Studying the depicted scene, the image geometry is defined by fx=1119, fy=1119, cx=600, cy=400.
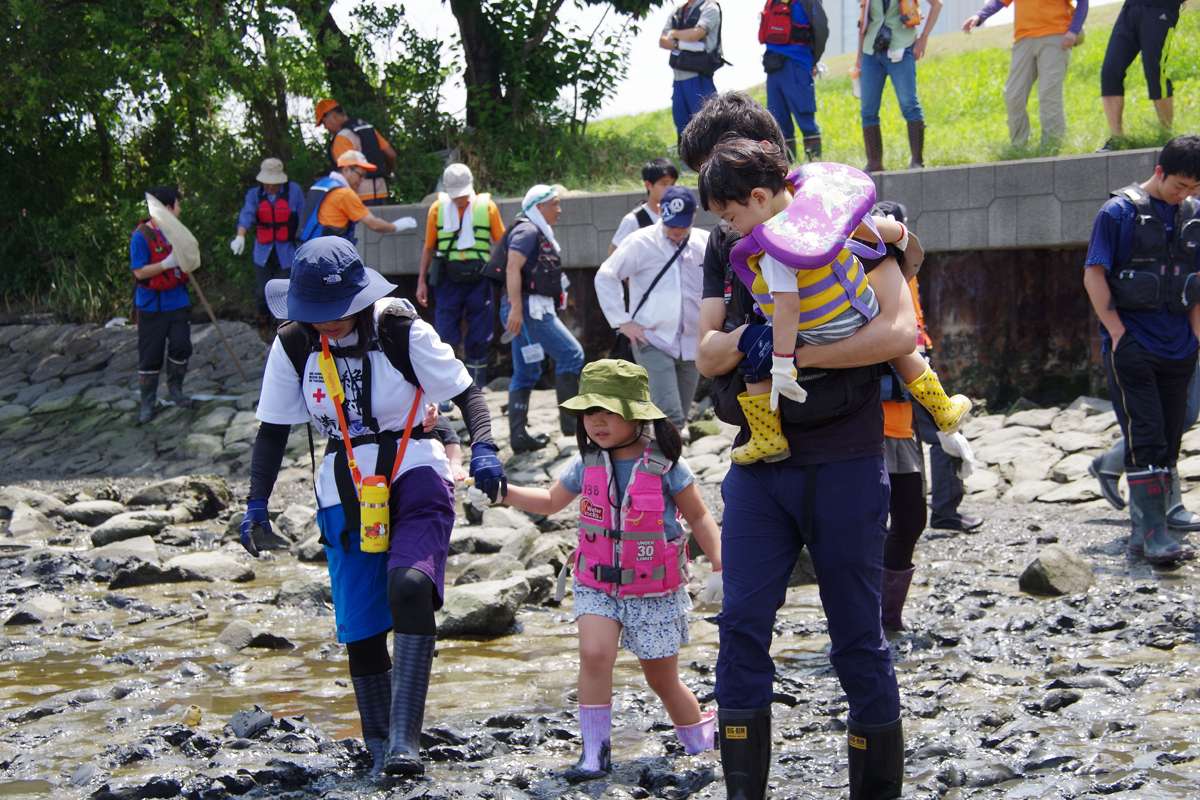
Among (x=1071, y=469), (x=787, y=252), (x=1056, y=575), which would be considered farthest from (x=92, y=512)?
(x=787, y=252)

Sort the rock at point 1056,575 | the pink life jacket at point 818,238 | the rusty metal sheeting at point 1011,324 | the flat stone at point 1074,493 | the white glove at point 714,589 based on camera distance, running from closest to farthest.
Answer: the pink life jacket at point 818,238 → the white glove at point 714,589 → the rock at point 1056,575 → the flat stone at point 1074,493 → the rusty metal sheeting at point 1011,324

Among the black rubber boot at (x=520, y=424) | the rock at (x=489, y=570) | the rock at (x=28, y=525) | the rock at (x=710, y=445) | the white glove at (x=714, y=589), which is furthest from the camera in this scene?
the black rubber boot at (x=520, y=424)

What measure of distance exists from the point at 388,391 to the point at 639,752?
5.18 ft

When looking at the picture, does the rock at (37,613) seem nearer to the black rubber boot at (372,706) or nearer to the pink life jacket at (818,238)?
the black rubber boot at (372,706)

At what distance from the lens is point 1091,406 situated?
8812mm

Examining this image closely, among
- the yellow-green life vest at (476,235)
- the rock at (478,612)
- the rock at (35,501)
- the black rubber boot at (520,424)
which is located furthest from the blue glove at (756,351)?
the rock at (35,501)

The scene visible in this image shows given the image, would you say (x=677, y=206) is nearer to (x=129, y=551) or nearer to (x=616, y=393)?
(x=616, y=393)

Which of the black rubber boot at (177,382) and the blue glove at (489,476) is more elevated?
the black rubber boot at (177,382)

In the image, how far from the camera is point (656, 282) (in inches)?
291

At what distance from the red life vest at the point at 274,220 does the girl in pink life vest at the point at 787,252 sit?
30.9 ft

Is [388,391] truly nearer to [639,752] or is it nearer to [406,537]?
[406,537]

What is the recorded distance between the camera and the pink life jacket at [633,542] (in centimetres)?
376

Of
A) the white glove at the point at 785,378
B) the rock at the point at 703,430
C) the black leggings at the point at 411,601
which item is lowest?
the black leggings at the point at 411,601

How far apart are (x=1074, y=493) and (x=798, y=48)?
16.1 feet
